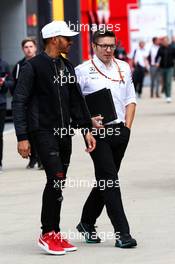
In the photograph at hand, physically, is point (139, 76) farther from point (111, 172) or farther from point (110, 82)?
point (111, 172)

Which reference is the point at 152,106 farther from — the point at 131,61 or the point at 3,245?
the point at 3,245

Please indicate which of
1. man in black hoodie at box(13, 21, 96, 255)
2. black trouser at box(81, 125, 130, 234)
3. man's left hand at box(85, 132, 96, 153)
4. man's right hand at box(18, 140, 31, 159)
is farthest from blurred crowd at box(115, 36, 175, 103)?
man's right hand at box(18, 140, 31, 159)

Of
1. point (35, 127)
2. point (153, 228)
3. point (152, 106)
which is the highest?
point (35, 127)

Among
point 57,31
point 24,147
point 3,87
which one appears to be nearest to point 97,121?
point 24,147

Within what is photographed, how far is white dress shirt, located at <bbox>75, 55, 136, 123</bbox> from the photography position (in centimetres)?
862

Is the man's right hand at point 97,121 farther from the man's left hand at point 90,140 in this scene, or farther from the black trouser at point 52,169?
the black trouser at point 52,169

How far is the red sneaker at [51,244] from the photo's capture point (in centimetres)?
835

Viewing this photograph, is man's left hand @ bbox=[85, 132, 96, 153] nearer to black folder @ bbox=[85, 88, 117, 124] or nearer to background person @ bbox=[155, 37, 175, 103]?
black folder @ bbox=[85, 88, 117, 124]

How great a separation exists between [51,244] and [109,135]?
1001 mm

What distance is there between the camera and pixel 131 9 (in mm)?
42656

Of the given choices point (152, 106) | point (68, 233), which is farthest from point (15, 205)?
point (152, 106)

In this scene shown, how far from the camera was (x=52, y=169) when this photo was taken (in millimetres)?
8219

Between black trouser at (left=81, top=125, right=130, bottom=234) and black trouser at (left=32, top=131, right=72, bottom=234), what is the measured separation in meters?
0.30

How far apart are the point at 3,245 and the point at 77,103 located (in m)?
1.40
